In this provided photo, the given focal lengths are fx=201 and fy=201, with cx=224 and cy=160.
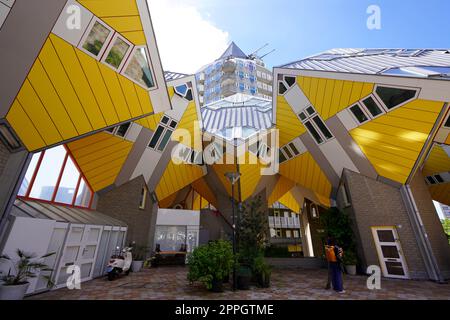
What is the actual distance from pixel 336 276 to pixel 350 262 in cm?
481

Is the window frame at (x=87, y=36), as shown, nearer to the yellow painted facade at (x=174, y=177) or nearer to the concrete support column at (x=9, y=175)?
the concrete support column at (x=9, y=175)

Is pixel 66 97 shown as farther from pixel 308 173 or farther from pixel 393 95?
pixel 308 173

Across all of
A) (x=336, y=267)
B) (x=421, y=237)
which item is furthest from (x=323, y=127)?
(x=336, y=267)

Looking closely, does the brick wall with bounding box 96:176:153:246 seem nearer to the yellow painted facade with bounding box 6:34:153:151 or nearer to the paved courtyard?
the paved courtyard

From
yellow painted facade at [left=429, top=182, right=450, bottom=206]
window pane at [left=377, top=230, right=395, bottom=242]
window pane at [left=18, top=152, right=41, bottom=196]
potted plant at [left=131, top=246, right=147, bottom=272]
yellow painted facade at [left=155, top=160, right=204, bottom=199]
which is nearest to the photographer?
window pane at [left=18, top=152, right=41, bottom=196]

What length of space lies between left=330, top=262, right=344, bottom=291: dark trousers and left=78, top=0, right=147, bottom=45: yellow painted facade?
1034 centimetres

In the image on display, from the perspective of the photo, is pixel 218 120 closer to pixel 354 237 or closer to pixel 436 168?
pixel 354 237

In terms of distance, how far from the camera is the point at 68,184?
9.19m

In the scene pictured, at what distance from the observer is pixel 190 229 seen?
1593 centimetres

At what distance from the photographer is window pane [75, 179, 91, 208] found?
396 inches

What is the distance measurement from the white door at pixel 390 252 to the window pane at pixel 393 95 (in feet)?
20.0

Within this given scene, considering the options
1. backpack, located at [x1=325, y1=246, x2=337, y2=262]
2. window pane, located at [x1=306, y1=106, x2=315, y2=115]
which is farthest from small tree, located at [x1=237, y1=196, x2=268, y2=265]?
window pane, located at [x1=306, y1=106, x2=315, y2=115]

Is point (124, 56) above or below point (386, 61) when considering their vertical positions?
below

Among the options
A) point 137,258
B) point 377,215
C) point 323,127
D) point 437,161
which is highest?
point 323,127
